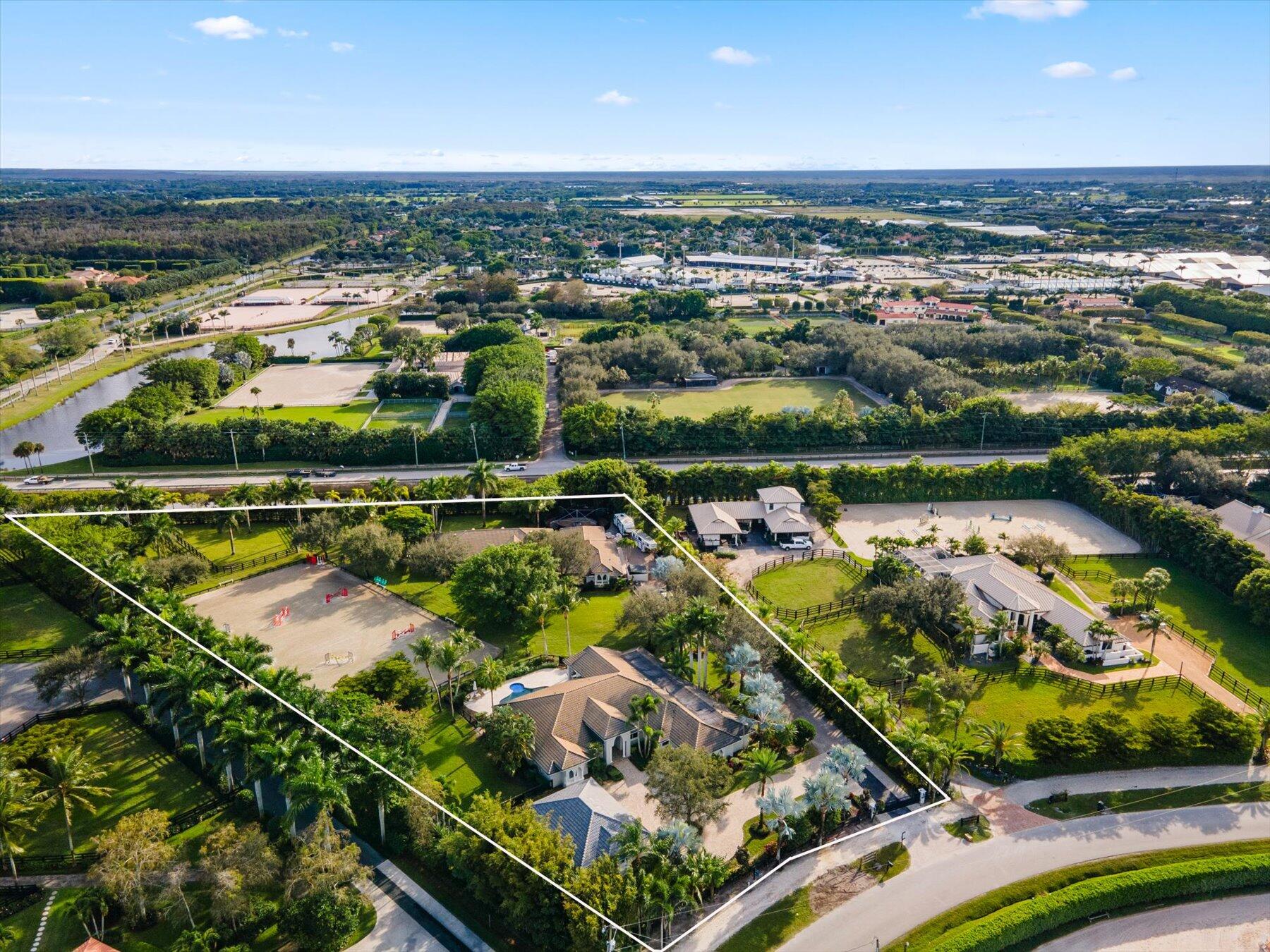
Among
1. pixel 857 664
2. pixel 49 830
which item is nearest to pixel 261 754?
pixel 49 830

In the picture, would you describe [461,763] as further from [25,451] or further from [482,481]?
[25,451]

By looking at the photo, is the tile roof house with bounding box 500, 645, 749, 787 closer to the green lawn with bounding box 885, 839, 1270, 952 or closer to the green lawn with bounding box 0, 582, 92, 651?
the green lawn with bounding box 885, 839, 1270, 952

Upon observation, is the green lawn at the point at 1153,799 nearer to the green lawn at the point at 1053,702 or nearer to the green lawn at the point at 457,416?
the green lawn at the point at 1053,702

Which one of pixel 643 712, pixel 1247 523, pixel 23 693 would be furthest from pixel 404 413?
pixel 1247 523

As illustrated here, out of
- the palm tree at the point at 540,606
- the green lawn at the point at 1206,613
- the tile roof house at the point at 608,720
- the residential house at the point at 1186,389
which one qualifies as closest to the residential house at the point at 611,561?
the palm tree at the point at 540,606

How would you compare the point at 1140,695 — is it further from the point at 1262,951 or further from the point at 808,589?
the point at 808,589

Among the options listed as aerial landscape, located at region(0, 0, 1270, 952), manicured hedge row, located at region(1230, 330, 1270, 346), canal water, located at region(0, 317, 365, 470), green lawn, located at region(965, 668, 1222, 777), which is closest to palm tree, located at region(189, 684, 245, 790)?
aerial landscape, located at region(0, 0, 1270, 952)
